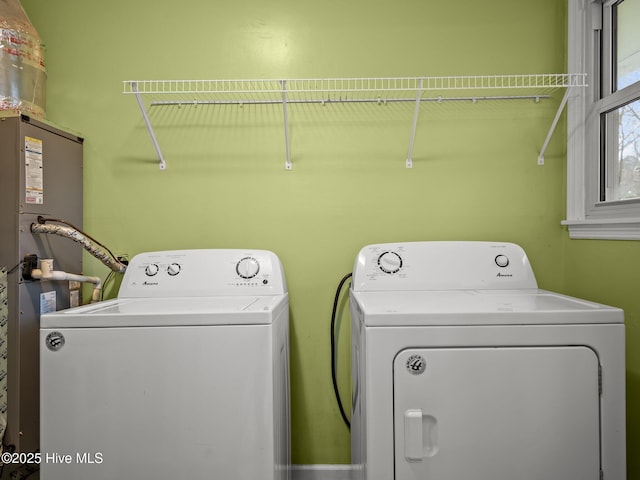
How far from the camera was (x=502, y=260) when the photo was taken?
145 centimetres

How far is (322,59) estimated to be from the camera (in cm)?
162

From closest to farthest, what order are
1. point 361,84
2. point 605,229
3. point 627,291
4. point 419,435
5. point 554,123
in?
1. point 419,435
2. point 627,291
3. point 605,229
4. point 554,123
5. point 361,84

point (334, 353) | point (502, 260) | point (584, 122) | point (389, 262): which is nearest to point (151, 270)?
point (334, 353)

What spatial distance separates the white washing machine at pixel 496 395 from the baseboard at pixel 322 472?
0.76 metres

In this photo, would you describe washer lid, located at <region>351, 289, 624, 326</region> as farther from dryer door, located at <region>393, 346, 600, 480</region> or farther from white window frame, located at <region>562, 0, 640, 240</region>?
white window frame, located at <region>562, 0, 640, 240</region>

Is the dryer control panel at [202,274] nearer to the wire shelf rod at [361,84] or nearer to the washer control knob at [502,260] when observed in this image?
the wire shelf rod at [361,84]

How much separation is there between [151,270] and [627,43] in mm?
2153

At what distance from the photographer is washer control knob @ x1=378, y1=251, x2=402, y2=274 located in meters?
1.45

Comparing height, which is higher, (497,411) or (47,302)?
(47,302)

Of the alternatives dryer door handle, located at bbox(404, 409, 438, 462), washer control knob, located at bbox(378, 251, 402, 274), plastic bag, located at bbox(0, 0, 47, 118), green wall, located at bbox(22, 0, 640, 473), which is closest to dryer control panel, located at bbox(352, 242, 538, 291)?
washer control knob, located at bbox(378, 251, 402, 274)

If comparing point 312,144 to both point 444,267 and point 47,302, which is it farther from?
point 47,302

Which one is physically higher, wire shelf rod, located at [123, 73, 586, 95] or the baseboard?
wire shelf rod, located at [123, 73, 586, 95]

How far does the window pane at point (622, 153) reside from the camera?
1367mm

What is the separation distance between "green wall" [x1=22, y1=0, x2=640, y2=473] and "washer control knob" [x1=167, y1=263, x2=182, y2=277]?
0.23 m
